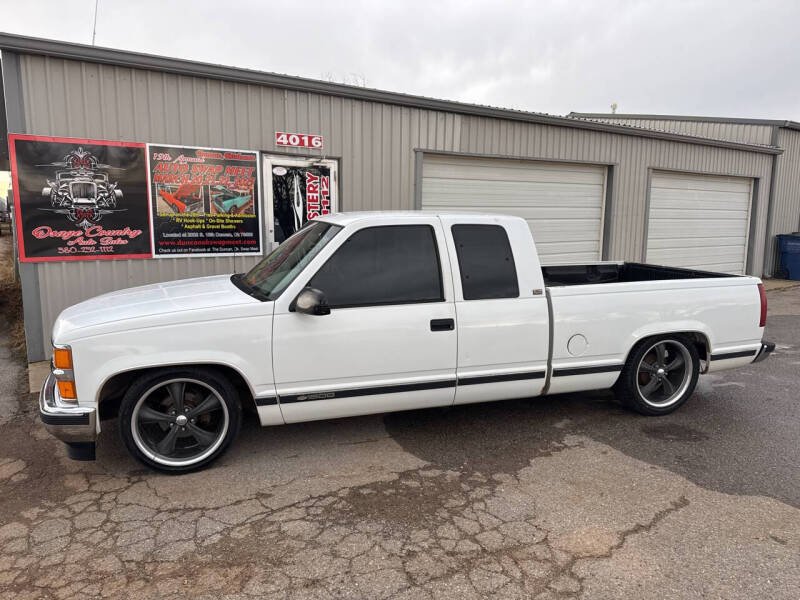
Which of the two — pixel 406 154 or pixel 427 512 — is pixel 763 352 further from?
pixel 406 154

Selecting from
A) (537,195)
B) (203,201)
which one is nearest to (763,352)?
(537,195)

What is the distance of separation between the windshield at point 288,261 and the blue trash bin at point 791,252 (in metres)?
14.3

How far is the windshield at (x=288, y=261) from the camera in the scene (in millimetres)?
4130

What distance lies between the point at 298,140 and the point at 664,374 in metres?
5.60

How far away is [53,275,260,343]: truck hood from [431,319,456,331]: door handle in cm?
127

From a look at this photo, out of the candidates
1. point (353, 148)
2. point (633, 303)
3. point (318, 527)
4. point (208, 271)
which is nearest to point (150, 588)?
point (318, 527)

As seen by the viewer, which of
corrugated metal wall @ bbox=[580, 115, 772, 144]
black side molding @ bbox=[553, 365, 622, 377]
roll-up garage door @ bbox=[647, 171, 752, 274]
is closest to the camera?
black side molding @ bbox=[553, 365, 622, 377]

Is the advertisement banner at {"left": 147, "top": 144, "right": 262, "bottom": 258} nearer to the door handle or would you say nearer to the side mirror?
the side mirror

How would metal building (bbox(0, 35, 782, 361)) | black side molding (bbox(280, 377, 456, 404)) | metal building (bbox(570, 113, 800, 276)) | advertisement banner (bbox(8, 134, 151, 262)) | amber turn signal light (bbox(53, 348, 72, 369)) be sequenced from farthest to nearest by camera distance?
Answer: metal building (bbox(570, 113, 800, 276)), metal building (bbox(0, 35, 782, 361)), advertisement banner (bbox(8, 134, 151, 262)), black side molding (bbox(280, 377, 456, 404)), amber turn signal light (bbox(53, 348, 72, 369))

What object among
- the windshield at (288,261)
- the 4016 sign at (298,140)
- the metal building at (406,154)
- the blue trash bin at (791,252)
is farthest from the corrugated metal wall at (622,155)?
the windshield at (288,261)

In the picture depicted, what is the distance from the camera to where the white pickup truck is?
12.3ft

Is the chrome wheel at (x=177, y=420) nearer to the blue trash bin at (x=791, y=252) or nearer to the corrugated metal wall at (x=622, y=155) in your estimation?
the corrugated metal wall at (x=622, y=155)

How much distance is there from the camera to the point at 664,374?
516 centimetres

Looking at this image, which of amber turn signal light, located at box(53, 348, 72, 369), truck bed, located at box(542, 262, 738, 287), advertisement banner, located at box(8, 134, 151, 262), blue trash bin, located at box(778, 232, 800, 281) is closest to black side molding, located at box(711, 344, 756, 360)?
truck bed, located at box(542, 262, 738, 287)
